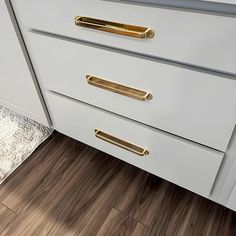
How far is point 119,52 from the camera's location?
2.08 ft

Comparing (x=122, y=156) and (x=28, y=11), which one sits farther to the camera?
(x=122, y=156)

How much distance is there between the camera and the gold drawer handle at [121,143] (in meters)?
0.81

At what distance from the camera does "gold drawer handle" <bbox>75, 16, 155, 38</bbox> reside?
55cm

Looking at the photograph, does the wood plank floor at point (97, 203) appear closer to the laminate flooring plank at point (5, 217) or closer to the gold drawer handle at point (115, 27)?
the laminate flooring plank at point (5, 217)

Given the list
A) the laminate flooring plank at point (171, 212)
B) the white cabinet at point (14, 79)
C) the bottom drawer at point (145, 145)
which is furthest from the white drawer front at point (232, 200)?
the white cabinet at point (14, 79)

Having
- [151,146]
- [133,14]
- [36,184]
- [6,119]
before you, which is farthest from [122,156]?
[6,119]

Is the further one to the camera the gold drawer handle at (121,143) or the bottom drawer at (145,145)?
the gold drawer handle at (121,143)

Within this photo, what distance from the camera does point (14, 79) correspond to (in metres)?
0.97

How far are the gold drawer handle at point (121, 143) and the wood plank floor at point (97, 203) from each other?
0.23 metres

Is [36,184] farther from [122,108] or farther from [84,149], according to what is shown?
[122,108]

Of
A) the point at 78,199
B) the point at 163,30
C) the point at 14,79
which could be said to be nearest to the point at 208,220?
the point at 78,199

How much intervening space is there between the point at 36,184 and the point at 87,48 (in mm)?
636

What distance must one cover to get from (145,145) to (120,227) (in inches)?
12.7

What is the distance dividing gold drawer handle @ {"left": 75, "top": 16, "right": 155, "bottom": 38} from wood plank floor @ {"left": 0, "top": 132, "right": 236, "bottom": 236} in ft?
2.07
